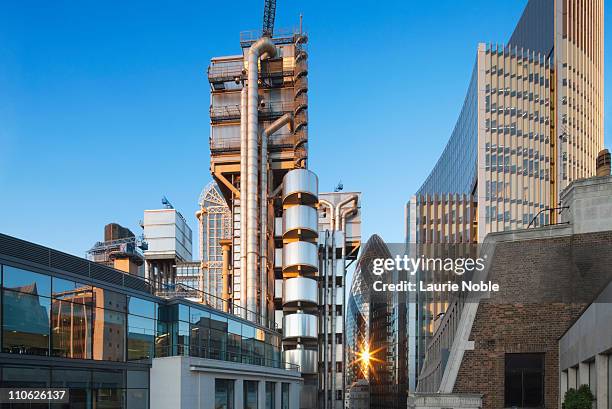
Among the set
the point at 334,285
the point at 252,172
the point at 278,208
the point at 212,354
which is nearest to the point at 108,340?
the point at 212,354

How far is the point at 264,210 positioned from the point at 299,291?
10049 millimetres

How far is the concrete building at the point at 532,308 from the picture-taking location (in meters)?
26.8

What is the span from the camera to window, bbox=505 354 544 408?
27531 millimetres

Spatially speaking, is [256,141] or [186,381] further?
[256,141]

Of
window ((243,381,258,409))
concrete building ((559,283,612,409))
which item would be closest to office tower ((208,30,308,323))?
window ((243,381,258,409))

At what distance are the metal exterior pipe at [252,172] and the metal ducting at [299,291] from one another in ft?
21.2

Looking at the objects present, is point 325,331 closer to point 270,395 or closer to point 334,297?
point 334,297

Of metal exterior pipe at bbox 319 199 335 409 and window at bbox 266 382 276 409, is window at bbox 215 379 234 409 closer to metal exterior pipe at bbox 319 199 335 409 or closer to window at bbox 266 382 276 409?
window at bbox 266 382 276 409

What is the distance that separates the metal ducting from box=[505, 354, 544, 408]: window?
4907 centimetres

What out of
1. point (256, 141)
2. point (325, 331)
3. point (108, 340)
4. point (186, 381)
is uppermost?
point (256, 141)

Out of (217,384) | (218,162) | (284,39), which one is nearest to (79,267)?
(217,384)

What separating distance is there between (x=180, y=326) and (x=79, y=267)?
28.8 ft

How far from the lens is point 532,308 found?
28.0m

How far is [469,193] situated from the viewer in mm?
124000
